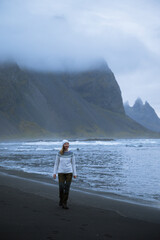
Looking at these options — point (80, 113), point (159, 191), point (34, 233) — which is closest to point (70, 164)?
point (34, 233)

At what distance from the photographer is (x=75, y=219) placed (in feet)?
24.0

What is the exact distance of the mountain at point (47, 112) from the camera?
146 meters

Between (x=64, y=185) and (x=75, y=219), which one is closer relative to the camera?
(x=75, y=219)

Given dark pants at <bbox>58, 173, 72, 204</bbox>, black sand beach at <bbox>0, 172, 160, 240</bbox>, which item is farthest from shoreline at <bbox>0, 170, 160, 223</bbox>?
dark pants at <bbox>58, 173, 72, 204</bbox>

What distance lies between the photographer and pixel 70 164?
9.07 meters

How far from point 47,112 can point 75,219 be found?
500ft

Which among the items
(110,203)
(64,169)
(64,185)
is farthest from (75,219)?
(110,203)

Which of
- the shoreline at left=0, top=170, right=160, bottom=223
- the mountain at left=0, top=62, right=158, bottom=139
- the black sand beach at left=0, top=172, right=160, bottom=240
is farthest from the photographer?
the mountain at left=0, top=62, right=158, bottom=139

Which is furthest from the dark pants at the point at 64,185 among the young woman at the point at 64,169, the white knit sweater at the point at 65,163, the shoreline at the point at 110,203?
the shoreline at the point at 110,203

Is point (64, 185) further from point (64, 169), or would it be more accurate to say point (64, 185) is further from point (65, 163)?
point (65, 163)

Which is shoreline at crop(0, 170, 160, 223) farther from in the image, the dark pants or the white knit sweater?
the white knit sweater

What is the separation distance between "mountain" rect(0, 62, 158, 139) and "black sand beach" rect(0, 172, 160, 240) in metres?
126

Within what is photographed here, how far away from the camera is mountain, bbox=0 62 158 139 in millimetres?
145863

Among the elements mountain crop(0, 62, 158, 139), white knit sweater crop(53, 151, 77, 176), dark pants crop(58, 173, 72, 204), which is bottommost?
dark pants crop(58, 173, 72, 204)
